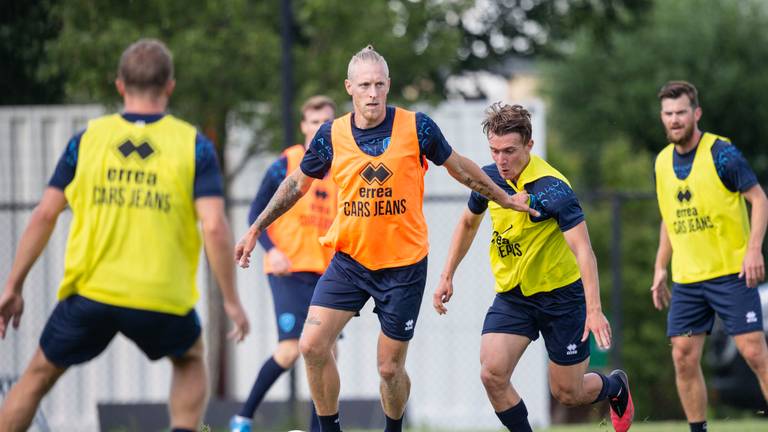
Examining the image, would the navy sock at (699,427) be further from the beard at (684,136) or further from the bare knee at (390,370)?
the bare knee at (390,370)

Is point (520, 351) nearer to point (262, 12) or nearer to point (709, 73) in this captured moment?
point (262, 12)

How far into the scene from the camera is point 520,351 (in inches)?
255

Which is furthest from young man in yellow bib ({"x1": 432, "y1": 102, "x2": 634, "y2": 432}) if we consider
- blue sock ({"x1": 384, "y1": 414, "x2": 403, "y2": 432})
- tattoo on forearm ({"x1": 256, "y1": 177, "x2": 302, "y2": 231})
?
tattoo on forearm ({"x1": 256, "y1": 177, "x2": 302, "y2": 231})

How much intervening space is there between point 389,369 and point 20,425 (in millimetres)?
1987

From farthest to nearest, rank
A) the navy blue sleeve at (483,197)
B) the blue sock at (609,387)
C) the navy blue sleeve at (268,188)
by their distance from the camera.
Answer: the navy blue sleeve at (268,188), the blue sock at (609,387), the navy blue sleeve at (483,197)

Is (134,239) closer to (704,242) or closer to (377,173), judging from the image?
(377,173)

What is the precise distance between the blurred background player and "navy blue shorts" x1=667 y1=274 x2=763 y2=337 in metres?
2.35

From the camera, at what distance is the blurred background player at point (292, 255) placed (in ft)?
26.2

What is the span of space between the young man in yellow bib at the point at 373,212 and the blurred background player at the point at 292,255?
1527 millimetres

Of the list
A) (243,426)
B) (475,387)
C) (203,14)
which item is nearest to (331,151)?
(243,426)

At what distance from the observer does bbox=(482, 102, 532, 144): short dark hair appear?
6.32 meters

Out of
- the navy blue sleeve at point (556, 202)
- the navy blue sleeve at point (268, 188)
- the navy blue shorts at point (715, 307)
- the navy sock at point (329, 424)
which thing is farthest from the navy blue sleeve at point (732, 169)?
the navy sock at point (329, 424)

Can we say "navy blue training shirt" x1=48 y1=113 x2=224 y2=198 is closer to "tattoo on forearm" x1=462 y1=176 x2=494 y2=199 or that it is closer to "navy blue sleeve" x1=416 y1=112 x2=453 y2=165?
"navy blue sleeve" x1=416 y1=112 x2=453 y2=165

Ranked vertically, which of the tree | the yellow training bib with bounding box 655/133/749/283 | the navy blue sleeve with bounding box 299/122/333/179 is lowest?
the yellow training bib with bounding box 655/133/749/283
